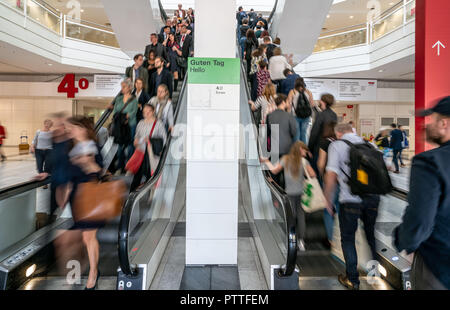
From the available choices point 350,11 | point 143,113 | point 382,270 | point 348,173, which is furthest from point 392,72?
point 143,113

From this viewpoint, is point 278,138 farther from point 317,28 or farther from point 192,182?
point 317,28

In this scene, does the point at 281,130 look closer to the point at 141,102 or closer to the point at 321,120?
the point at 321,120

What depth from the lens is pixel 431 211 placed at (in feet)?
4.37

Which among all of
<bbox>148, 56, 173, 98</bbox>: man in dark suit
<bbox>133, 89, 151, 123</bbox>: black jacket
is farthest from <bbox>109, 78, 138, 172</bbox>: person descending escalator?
<bbox>148, 56, 173, 98</bbox>: man in dark suit

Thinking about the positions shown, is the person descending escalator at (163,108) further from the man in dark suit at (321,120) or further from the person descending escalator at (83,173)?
the man in dark suit at (321,120)

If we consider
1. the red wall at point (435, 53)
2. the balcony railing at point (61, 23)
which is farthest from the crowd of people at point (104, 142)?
the balcony railing at point (61, 23)

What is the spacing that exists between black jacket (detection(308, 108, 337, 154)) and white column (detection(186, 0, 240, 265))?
1325mm

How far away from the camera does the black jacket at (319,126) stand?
3.88 m

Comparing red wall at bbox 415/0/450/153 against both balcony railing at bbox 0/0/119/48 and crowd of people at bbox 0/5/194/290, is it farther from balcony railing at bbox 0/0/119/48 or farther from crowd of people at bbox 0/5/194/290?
balcony railing at bbox 0/0/119/48

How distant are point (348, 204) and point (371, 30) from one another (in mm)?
11867

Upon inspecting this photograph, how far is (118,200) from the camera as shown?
303cm

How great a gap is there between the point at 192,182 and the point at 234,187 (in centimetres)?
58

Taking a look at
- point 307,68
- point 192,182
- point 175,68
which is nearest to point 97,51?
point 175,68

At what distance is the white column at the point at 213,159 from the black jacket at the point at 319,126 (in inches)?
52.2
